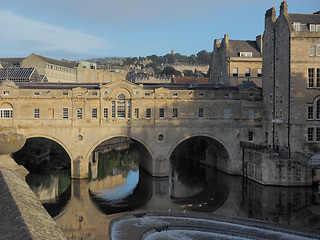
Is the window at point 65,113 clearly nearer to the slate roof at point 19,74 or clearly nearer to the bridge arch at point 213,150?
the bridge arch at point 213,150

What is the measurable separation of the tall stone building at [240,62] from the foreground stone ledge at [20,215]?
1923 inches

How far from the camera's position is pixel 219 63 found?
213ft

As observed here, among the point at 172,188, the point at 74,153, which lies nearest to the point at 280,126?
the point at 172,188

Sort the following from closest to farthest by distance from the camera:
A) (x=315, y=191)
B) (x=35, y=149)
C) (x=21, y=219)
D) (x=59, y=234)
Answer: (x=21, y=219), (x=59, y=234), (x=315, y=191), (x=35, y=149)

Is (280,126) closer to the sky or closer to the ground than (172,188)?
closer to the sky

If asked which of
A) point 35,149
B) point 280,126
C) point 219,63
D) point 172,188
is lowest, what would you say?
point 172,188

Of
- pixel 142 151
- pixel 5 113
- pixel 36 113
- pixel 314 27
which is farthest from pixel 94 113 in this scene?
pixel 314 27

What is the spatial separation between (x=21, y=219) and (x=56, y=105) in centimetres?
3653

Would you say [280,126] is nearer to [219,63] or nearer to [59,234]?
[219,63]

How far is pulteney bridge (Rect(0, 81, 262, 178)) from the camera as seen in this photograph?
44938mm

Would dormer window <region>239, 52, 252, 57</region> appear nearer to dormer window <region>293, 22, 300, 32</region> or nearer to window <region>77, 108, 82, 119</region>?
dormer window <region>293, 22, 300, 32</region>

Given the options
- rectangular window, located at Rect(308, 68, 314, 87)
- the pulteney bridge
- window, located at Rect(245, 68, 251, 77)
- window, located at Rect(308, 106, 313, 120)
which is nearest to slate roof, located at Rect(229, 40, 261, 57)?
window, located at Rect(245, 68, 251, 77)

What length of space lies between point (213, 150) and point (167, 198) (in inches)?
694

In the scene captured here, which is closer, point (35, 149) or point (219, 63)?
point (35, 149)
